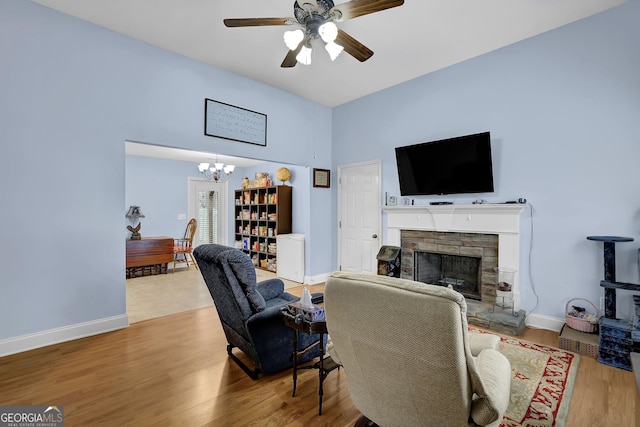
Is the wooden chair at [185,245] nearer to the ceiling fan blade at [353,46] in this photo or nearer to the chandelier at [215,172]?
the chandelier at [215,172]

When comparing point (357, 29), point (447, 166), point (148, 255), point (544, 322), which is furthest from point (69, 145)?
point (544, 322)

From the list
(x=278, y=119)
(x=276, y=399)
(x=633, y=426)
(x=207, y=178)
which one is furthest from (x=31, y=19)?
(x=633, y=426)

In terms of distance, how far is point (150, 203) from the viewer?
22.0 feet

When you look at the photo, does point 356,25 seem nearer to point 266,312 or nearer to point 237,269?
point 237,269

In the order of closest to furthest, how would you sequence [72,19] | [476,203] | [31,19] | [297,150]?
[31,19] < [72,19] < [476,203] < [297,150]

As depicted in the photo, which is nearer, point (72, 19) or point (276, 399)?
point (276, 399)

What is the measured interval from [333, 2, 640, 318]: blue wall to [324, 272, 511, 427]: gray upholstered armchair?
7.80ft

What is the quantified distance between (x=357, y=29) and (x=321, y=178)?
2607 millimetres

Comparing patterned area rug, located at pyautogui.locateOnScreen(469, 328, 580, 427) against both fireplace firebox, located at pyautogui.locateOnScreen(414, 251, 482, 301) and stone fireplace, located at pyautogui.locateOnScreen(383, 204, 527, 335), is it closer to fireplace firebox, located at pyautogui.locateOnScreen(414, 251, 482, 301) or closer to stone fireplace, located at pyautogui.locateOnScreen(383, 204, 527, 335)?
stone fireplace, located at pyautogui.locateOnScreen(383, 204, 527, 335)

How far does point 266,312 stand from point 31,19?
349 cm

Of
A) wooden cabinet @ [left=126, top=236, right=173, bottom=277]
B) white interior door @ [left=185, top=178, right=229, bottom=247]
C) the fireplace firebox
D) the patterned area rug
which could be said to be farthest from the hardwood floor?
white interior door @ [left=185, top=178, right=229, bottom=247]

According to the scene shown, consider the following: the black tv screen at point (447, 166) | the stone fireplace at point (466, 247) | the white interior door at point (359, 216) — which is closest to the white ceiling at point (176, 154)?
the white interior door at point (359, 216)

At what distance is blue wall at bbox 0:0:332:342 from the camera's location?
267 centimetres

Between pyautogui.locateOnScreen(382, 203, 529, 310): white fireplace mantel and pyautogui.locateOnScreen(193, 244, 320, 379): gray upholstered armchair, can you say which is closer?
pyautogui.locateOnScreen(193, 244, 320, 379): gray upholstered armchair
